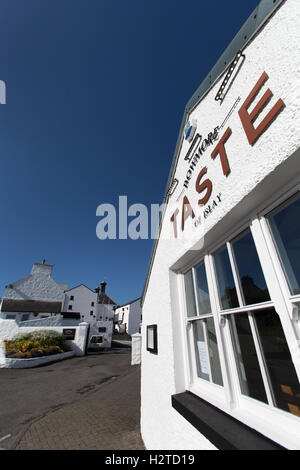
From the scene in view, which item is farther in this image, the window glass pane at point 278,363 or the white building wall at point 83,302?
the white building wall at point 83,302

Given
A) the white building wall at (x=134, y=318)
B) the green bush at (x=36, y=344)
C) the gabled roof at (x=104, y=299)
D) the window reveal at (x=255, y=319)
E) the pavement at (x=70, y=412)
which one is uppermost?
the gabled roof at (x=104, y=299)

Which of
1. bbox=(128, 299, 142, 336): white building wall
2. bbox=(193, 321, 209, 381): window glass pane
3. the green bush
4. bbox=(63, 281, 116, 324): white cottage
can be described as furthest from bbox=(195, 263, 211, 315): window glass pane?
bbox=(128, 299, 142, 336): white building wall

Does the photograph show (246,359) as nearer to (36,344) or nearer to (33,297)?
(36,344)

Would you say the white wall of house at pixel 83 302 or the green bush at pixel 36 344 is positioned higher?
the white wall of house at pixel 83 302

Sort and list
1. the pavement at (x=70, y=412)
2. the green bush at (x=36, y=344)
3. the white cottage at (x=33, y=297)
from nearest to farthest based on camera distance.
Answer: the pavement at (x=70, y=412), the green bush at (x=36, y=344), the white cottage at (x=33, y=297)

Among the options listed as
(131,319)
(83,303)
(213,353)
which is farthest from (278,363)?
(131,319)

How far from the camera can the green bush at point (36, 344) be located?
11.8 m

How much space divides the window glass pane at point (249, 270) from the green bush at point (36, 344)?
583 inches

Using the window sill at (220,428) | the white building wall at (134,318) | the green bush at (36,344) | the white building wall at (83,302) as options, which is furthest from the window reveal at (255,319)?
the white building wall at (134,318)

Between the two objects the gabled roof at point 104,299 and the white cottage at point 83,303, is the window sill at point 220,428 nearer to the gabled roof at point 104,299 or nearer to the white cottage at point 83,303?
the white cottage at point 83,303

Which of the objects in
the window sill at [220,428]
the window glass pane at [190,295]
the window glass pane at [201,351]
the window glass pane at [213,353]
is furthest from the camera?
the window glass pane at [190,295]

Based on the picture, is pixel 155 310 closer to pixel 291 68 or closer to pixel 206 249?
pixel 206 249

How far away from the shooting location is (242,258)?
1.68 meters

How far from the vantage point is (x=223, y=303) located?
183 cm
